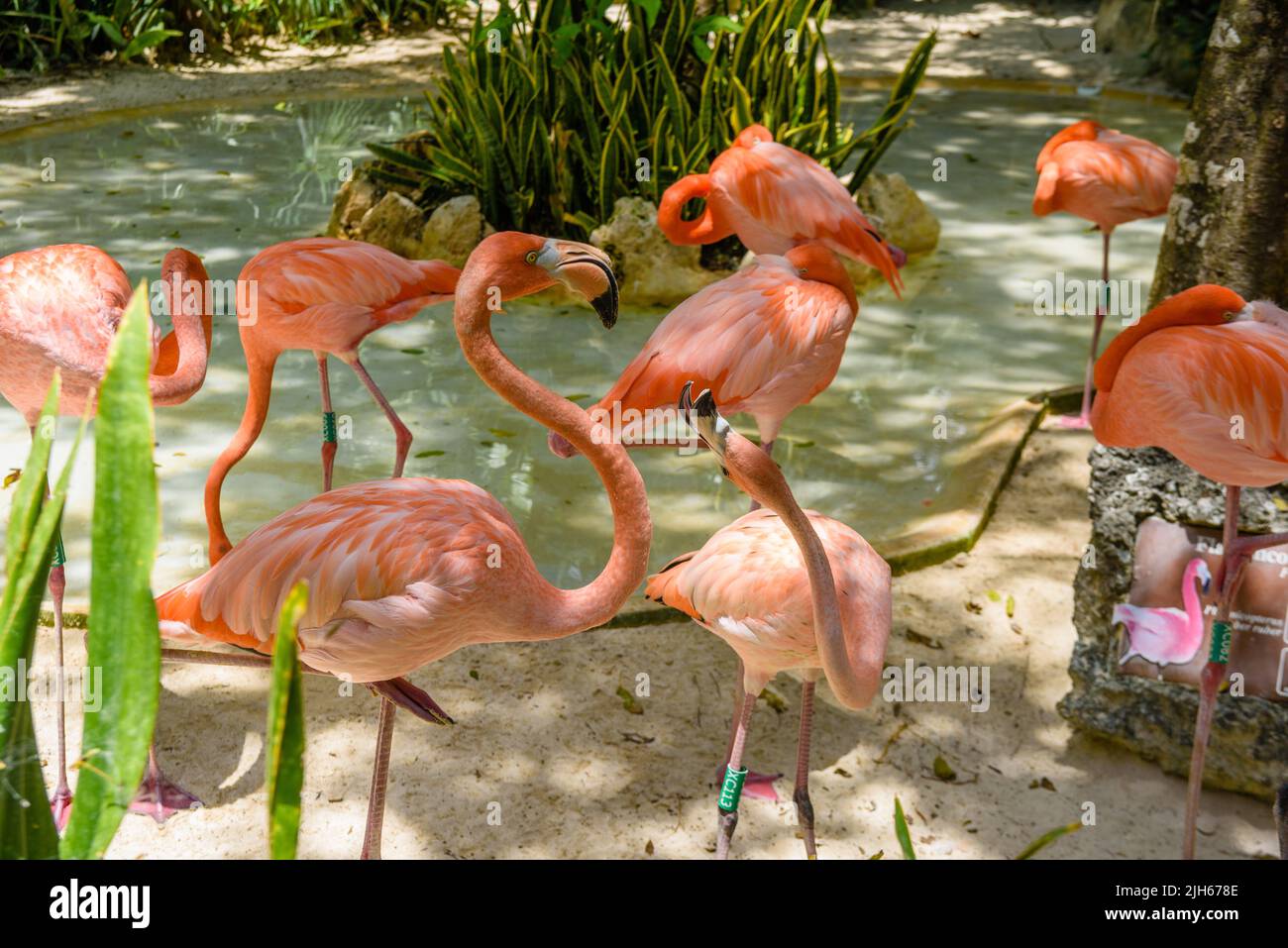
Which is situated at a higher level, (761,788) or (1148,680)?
(1148,680)

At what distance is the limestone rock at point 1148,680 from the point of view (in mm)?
3137

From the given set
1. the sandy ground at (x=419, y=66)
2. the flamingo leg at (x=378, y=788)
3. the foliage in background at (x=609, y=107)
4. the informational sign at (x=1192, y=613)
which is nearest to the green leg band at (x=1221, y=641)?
the informational sign at (x=1192, y=613)

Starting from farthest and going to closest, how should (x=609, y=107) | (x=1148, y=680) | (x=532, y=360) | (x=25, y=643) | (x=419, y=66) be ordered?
1. (x=419, y=66)
2. (x=609, y=107)
3. (x=532, y=360)
4. (x=1148, y=680)
5. (x=25, y=643)

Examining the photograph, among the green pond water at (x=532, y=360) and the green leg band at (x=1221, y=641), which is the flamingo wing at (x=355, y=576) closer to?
the green pond water at (x=532, y=360)

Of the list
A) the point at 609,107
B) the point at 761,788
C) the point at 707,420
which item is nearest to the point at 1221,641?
the point at 761,788

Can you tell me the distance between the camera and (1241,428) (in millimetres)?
2695

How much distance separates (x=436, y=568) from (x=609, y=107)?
4177mm

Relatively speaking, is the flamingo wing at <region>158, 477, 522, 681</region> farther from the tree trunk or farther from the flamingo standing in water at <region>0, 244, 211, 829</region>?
the tree trunk

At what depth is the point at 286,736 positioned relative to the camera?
1.15m

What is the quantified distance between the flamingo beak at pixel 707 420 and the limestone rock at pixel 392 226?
179 inches

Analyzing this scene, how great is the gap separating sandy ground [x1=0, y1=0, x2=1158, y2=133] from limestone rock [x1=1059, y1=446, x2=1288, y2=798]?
6450 mm

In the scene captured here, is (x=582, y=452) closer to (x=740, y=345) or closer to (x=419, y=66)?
(x=740, y=345)

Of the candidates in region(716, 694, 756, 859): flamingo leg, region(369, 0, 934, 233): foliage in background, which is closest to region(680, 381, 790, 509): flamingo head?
region(716, 694, 756, 859): flamingo leg

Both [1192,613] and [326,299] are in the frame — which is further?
[326,299]
